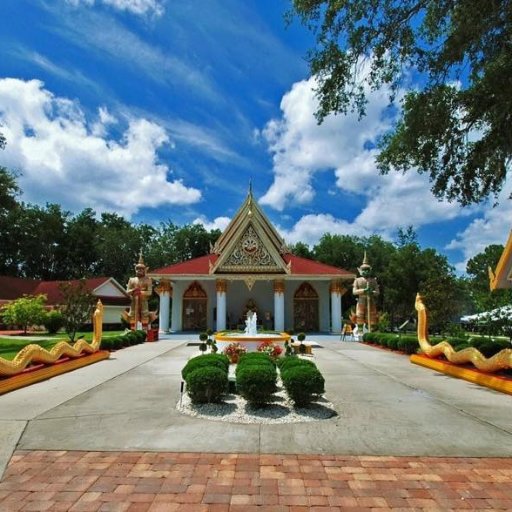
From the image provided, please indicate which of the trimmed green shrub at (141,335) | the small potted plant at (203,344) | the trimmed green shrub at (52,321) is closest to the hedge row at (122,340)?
the trimmed green shrub at (141,335)

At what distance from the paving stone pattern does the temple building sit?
914 inches

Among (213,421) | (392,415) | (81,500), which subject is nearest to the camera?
(81,500)

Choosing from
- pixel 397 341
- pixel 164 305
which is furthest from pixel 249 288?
pixel 397 341

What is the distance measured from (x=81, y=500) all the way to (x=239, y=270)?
24.6 m

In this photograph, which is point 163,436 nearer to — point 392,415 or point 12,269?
point 392,415

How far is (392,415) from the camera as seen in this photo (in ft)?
23.3

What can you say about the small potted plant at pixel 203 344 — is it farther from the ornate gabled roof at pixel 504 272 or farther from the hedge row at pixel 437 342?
the ornate gabled roof at pixel 504 272

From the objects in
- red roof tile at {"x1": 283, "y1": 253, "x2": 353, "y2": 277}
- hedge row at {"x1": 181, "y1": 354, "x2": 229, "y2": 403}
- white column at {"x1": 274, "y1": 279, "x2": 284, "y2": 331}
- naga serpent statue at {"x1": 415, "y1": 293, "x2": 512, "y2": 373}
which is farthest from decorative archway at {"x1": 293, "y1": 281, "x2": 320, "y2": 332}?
hedge row at {"x1": 181, "y1": 354, "x2": 229, "y2": 403}

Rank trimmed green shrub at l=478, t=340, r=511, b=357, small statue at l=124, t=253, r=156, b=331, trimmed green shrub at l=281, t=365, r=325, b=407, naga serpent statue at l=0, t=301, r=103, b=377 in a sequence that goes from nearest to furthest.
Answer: trimmed green shrub at l=281, t=365, r=325, b=407 < naga serpent statue at l=0, t=301, r=103, b=377 < trimmed green shrub at l=478, t=340, r=511, b=357 < small statue at l=124, t=253, r=156, b=331

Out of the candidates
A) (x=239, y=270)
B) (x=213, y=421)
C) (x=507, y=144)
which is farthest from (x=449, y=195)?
(x=239, y=270)

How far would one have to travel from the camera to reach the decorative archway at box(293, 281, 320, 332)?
3103 cm

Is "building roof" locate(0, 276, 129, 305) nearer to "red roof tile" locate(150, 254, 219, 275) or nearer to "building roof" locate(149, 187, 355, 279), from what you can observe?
"red roof tile" locate(150, 254, 219, 275)

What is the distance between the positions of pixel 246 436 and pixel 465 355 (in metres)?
7.84

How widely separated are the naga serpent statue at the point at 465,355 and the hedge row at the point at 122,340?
1180cm
